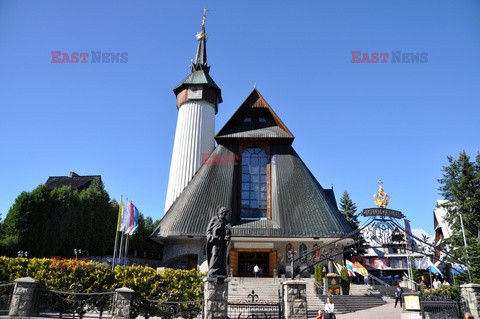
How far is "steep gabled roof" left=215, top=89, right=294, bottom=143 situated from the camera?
27.7m

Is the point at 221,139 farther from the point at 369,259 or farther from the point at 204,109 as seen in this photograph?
the point at 369,259

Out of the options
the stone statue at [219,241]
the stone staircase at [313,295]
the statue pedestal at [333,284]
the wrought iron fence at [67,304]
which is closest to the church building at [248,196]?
the statue pedestal at [333,284]

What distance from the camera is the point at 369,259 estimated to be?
146 feet

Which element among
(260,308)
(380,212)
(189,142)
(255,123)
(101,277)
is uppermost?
(255,123)

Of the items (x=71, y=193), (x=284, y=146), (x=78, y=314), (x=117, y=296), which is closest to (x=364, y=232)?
(x=117, y=296)

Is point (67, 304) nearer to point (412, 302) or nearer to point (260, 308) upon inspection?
point (260, 308)

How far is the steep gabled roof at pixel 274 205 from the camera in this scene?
75.0ft

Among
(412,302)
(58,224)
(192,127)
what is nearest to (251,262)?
(192,127)

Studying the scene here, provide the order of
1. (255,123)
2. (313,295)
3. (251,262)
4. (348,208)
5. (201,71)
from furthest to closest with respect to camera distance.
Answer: (348,208), (201,71), (255,123), (251,262), (313,295)

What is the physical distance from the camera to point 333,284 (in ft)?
60.1

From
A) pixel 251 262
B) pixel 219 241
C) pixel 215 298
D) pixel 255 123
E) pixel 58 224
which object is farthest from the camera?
pixel 255 123

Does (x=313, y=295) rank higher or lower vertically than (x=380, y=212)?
lower

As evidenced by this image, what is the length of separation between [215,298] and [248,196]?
687 inches

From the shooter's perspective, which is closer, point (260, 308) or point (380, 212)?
point (260, 308)
